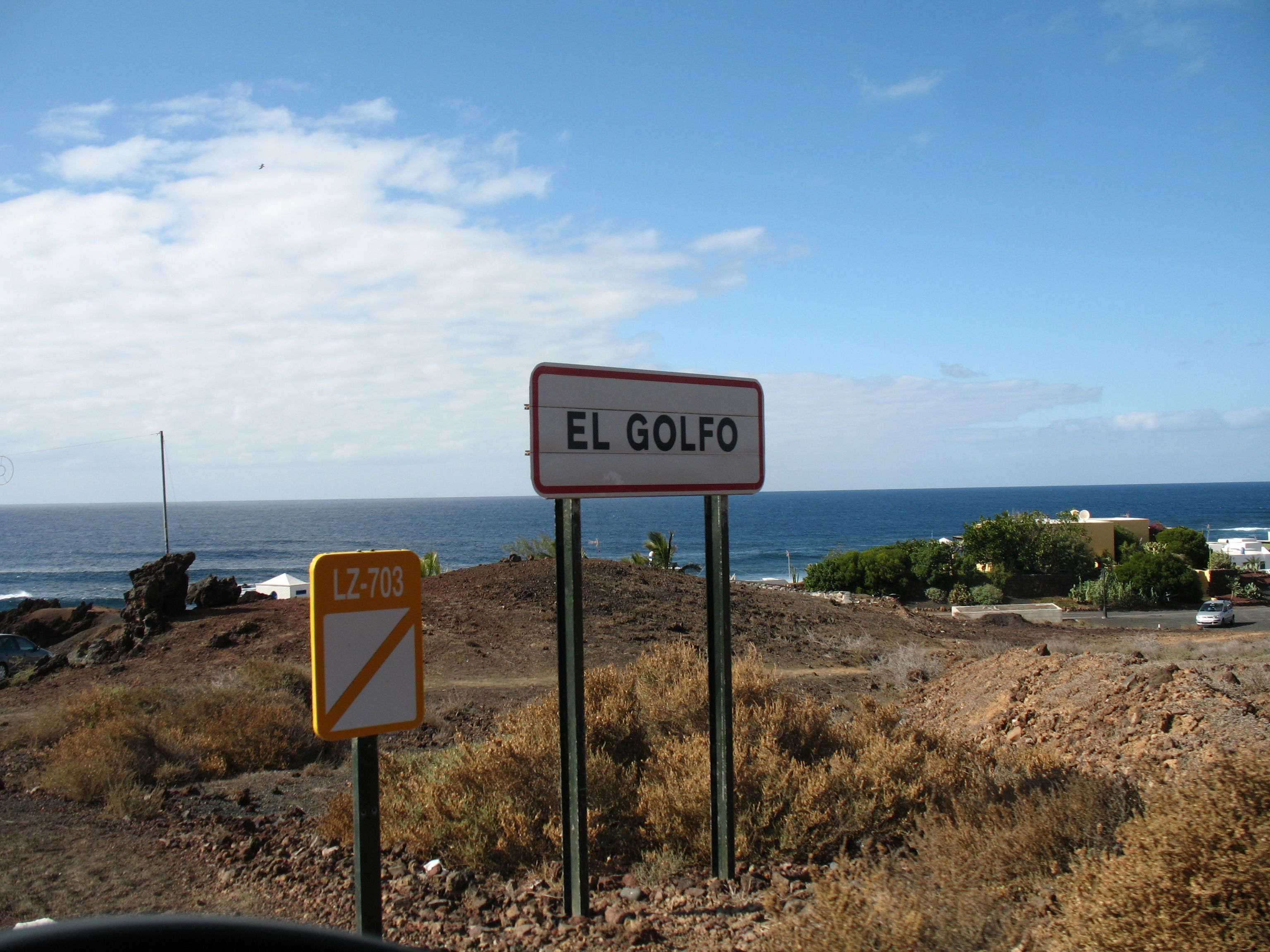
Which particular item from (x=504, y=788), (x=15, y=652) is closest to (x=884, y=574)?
(x=15, y=652)

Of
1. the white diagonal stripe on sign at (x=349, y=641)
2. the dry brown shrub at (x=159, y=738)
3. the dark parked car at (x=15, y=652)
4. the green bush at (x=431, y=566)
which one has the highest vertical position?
the white diagonal stripe on sign at (x=349, y=641)

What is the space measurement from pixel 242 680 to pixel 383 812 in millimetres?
7623

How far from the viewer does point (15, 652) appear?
59.9 ft

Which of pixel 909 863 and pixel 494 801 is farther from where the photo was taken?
pixel 494 801

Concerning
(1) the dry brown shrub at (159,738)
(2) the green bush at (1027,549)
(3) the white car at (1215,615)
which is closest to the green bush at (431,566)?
(1) the dry brown shrub at (159,738)

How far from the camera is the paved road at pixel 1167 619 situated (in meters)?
32.9

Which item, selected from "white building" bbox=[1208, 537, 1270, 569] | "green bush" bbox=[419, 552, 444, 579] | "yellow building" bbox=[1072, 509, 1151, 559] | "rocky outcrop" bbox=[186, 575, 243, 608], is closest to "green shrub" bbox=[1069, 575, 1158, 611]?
"yellow building" bbox=[1072, 509, 1151, 559]

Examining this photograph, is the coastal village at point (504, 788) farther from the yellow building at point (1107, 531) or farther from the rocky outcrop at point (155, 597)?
the yellow building at point (1107, 531)

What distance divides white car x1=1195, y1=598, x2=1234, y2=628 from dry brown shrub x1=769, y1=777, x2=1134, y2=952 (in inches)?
1327

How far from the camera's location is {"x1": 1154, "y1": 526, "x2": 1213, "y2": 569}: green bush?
156 ft

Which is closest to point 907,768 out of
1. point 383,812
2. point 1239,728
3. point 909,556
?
point 1239,728

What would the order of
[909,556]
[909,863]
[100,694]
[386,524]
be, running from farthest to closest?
[386,524] < [909,556] < [100,694] < [909,863]

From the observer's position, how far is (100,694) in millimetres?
10352

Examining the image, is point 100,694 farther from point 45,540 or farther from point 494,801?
point 45,540
